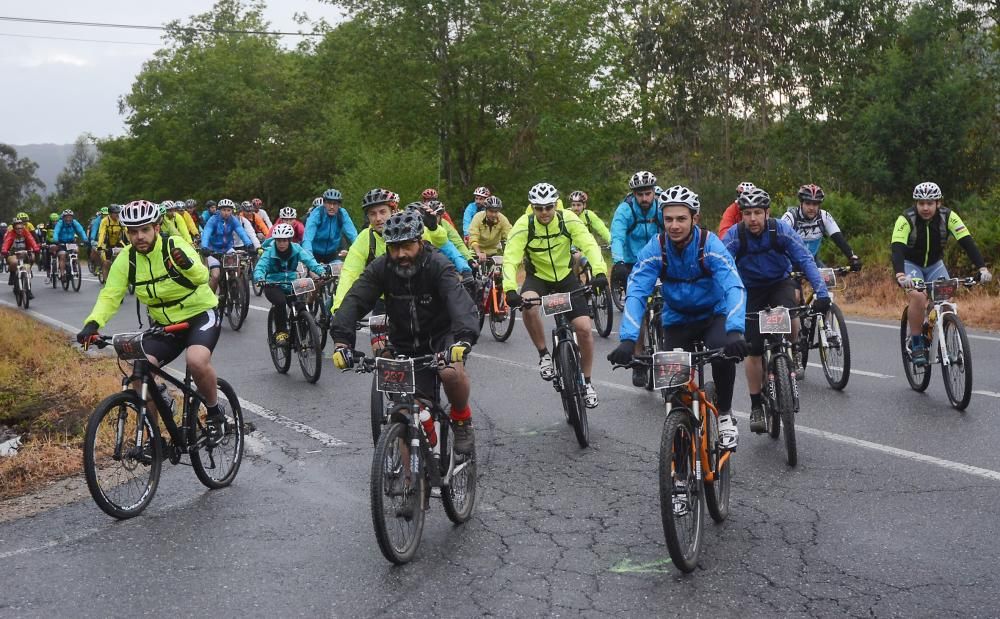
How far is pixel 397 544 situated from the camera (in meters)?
5.54

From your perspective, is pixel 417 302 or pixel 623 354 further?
pixel 417 302

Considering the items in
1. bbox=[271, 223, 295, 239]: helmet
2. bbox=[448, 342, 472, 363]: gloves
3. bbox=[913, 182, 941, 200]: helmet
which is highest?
bbox=[913, 182, 941, 200]: helmet

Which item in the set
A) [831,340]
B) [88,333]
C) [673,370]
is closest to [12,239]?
[88,333]

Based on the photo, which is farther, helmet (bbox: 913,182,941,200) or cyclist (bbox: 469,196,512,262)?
cyclist (bbox: 469,196,512,262)

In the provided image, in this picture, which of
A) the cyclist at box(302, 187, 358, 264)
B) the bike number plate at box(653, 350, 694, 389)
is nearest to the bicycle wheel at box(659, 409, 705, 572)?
the bike number plate at box(653, 350, 694, 389)

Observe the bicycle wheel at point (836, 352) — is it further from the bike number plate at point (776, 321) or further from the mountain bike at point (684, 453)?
the mountain bike at point (684, 453)

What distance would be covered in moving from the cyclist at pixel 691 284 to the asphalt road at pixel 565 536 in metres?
0.85

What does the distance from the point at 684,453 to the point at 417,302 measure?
5.94 feet

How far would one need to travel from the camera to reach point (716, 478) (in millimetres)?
5887

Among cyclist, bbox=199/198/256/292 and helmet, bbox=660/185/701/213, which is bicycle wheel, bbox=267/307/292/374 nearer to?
cyclist, bbox=199/198/256/292

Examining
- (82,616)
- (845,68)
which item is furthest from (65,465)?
(845,68)

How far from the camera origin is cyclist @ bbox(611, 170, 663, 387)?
38.4 feet

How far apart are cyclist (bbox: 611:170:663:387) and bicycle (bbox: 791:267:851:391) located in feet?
6.69

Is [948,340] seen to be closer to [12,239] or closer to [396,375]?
[396,375]
